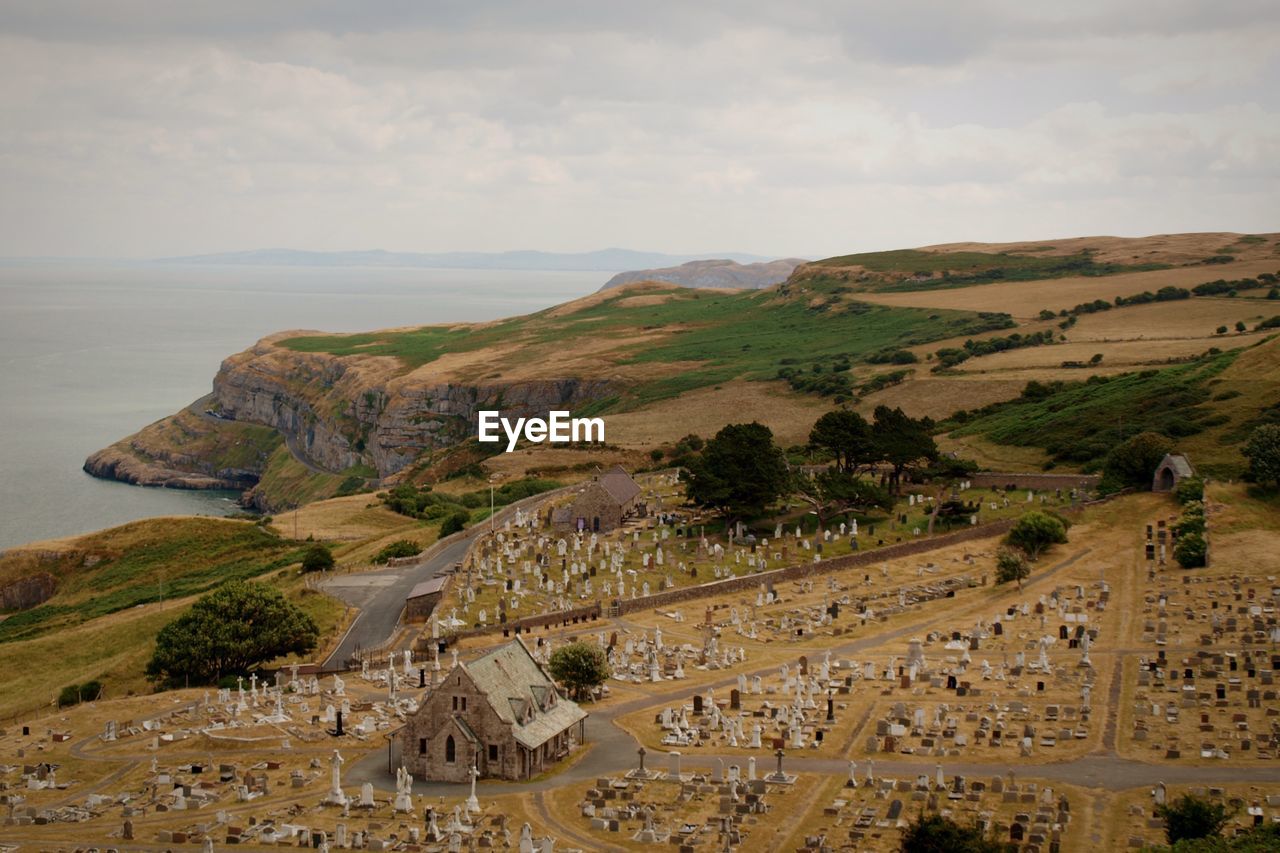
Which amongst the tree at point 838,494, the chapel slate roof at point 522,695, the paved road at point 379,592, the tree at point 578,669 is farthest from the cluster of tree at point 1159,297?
the chapel slate roof at point 522,695

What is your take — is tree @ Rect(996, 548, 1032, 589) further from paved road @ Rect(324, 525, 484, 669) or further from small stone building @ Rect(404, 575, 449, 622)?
paved road @ Rect(324, 525, 484, 669)

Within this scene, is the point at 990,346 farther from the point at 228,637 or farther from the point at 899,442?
the point at 228,637

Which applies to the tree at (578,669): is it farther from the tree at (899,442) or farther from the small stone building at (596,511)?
the tree at (899,442)

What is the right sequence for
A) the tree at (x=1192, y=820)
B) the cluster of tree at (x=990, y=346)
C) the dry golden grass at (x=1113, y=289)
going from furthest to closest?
the dry golden grass at (x=1113, y=289) → the cluster of tree at (x=990, y=346) → the tree at (x=1192, y=820)

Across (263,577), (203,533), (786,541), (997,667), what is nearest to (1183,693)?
(997,667)

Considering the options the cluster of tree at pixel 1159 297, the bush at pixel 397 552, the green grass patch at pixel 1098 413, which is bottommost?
the bush at pixel 397 552

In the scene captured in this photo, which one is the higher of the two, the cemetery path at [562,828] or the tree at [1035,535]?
the tree at [1035,535]

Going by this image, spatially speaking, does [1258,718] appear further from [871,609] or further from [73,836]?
[73,836]

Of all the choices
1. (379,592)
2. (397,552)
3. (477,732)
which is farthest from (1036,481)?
(477,732)
